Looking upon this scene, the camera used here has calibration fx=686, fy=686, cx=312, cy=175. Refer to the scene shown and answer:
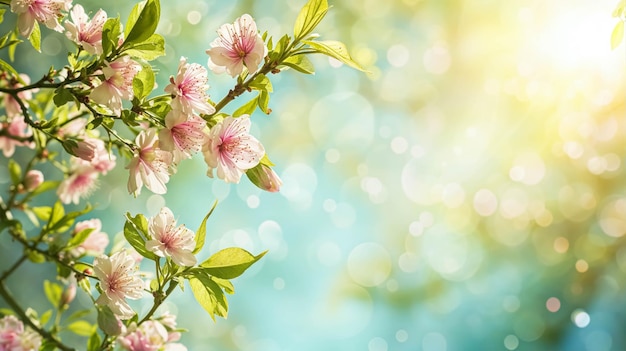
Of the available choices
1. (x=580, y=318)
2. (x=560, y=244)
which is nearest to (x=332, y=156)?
(x=560, y=244)

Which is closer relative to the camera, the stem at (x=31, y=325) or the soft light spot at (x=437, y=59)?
the stem at (x=31, y=325)

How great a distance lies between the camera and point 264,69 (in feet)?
1.54

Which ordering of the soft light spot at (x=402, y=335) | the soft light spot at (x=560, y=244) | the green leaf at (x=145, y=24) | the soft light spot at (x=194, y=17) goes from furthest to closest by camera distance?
the soft light spot at (x=560, y=244)
the soft light spot at (x=402, y=335)
the soft light spot at (x=194, y=17)
the green leaf at (x=145, y=24)

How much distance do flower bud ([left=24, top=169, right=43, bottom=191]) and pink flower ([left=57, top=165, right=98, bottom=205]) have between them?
0.02m

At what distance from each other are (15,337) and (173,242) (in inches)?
10.4

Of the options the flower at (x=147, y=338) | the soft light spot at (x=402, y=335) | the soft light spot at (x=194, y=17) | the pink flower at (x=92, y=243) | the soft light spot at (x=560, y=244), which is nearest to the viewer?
the flower at (x=147, y=338)

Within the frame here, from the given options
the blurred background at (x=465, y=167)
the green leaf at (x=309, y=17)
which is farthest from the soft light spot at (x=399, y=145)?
the green leaf at (x=309, y=17)

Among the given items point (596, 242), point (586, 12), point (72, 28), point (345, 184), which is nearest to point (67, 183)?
point (72, 28)

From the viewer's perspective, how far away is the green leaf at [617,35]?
1.91ft

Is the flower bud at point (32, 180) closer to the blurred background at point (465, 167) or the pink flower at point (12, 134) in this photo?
the pink flower at point (12, 134)

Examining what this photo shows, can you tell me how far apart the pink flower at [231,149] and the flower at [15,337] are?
0.31 meters

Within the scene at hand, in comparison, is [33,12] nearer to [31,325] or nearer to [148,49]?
[148,49]

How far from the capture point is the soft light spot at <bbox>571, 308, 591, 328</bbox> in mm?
2279

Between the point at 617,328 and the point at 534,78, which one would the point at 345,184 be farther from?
the point at 617,328
